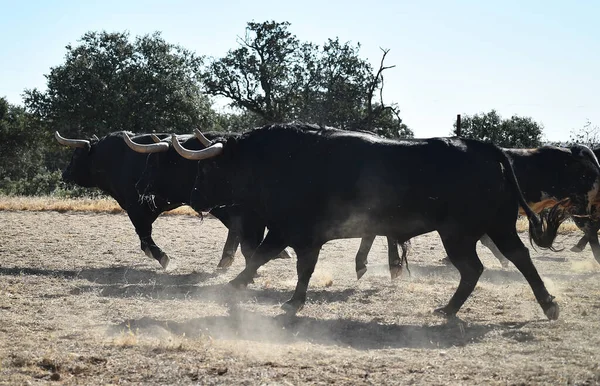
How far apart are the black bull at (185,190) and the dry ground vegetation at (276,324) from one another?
1.51ft

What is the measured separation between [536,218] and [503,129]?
28.3 meters

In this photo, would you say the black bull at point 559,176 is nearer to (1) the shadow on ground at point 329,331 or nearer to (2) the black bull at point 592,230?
(2) the black bull at point 592,230

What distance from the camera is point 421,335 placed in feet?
23.0

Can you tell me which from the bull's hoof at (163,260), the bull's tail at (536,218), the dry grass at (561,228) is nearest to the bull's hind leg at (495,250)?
the bull's tail at (536,218)

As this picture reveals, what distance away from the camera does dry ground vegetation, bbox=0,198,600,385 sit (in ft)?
18.0

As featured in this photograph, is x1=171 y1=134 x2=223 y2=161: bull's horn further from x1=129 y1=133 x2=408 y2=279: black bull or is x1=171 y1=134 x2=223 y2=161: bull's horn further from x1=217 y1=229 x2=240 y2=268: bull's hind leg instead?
x1=217 y1=229 x2=240 y2=268: bull's hind leg

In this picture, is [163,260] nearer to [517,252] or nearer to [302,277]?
[302,277]

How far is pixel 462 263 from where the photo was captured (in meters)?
7.73

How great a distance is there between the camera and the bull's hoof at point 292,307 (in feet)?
26.1

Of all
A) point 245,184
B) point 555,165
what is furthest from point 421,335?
point 555,165

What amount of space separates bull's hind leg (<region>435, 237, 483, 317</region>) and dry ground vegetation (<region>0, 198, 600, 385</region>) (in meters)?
0.19

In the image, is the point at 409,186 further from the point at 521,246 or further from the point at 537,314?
the point at 537,314

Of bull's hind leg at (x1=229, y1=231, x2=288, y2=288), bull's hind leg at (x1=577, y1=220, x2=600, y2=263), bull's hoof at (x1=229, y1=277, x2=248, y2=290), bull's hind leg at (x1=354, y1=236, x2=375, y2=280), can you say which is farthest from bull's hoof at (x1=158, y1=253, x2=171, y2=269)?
bull's hind leg at (x1=577, y1=220, x2=600, y2=263)

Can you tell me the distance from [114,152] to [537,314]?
809cm
